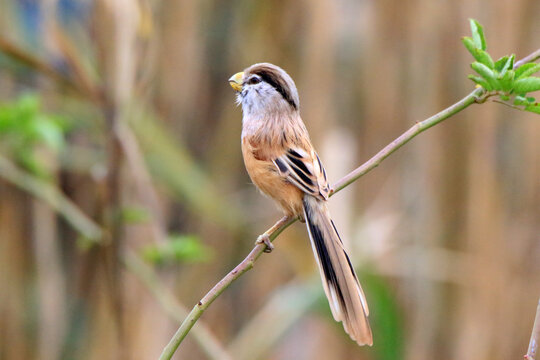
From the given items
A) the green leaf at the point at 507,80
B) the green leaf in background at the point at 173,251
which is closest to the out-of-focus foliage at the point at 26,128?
the green leaf in background at the point at 173,251

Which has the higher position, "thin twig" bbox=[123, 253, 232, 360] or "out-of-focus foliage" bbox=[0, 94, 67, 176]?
"out-of-focus foliage" bbox=[0, 94, 67, 176]

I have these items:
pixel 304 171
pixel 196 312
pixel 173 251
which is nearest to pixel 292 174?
pixel 304 171

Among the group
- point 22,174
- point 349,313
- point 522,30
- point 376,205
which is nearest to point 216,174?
point 376,205

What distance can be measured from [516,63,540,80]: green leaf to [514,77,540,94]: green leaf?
0.7 inches

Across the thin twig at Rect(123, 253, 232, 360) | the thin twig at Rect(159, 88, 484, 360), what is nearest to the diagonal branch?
the thin twig at Rect(159, 88, 484, 360)

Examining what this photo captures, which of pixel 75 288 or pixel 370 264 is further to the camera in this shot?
pixel 75 288

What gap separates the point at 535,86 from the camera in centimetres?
135

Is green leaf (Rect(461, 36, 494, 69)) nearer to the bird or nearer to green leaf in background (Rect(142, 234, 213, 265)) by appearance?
the bird

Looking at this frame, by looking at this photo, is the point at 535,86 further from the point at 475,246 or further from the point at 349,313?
the point at 475,246

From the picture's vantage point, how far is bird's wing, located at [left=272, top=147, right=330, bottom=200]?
2166mm

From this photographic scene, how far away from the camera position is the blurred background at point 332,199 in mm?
3236

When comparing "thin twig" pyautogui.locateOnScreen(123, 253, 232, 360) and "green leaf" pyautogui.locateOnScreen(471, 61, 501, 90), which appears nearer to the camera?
"green leaf" pyautogui.locateOnScreen(471, 61, 501, 90)

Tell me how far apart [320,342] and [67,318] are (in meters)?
1.28

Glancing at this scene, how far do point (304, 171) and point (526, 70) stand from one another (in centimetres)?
97
